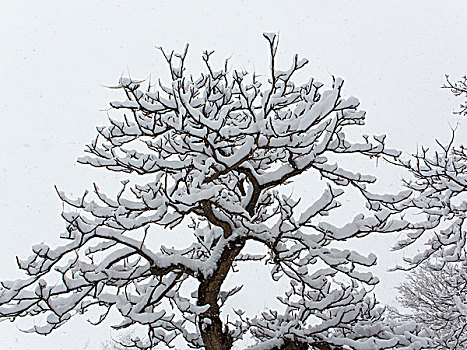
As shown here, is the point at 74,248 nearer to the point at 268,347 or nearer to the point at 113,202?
the point at 113,202

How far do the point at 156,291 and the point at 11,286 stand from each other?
53.7 inches

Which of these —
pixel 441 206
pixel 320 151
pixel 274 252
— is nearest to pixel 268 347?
pixel 274 252

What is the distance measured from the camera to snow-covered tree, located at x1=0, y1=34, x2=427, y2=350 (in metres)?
3.71

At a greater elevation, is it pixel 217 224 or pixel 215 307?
pixel 217 224

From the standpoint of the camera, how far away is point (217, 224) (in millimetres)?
4473

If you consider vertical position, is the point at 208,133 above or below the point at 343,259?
above

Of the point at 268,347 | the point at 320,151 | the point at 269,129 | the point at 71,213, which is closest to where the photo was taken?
the point at 71,213

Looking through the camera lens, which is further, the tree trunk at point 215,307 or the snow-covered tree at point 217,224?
the tree trunk at point 215,307

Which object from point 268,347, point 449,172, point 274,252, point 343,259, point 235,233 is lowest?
point 268,347

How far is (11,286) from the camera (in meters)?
3.56

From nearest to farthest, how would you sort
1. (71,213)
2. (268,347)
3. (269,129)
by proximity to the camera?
(71,213) → (269,129) → (268,347)

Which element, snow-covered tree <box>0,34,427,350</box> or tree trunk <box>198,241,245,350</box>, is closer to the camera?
snow-covered tree <box>0,34,427,350</box>

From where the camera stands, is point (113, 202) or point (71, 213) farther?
point (113, 202)

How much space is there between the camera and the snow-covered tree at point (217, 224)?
146 inches
